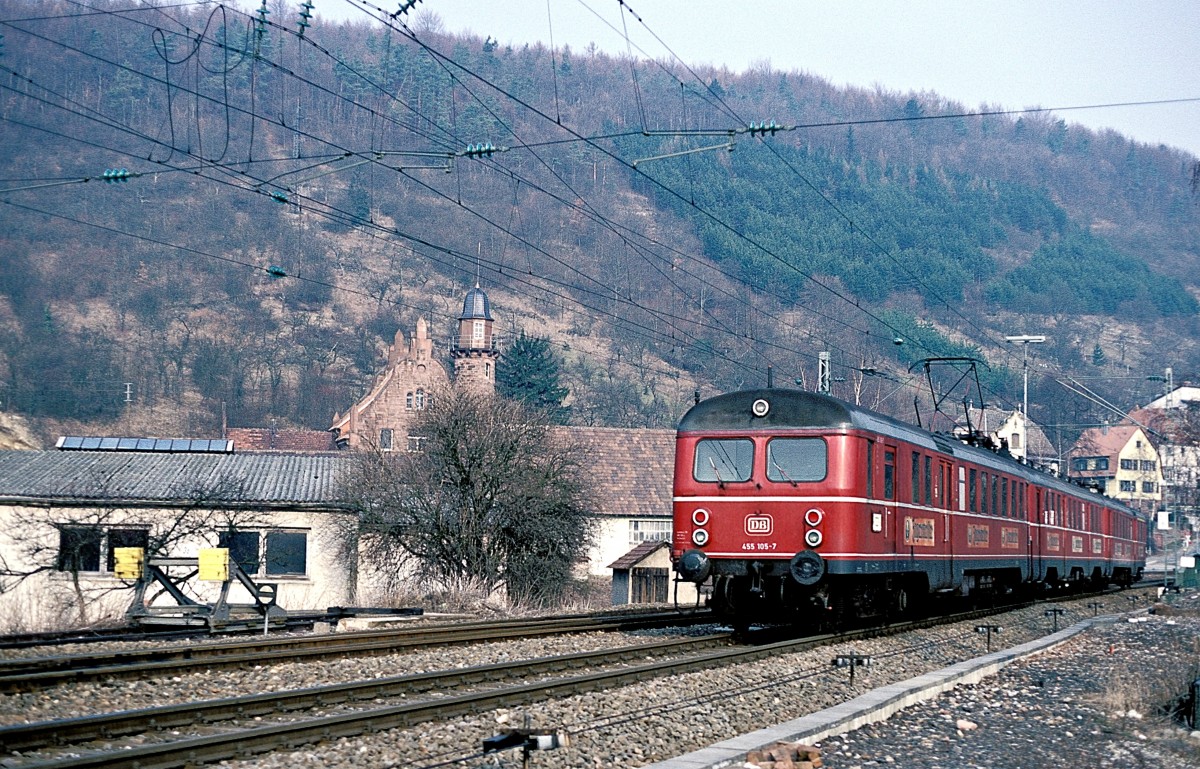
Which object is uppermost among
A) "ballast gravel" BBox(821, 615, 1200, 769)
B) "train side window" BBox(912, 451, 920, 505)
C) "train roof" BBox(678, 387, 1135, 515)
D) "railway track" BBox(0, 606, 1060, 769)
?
"train roof" BBox(678, 387, 1135, 515)

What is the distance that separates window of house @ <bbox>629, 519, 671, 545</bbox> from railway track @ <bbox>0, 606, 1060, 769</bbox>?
131 feet

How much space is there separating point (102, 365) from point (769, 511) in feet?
342

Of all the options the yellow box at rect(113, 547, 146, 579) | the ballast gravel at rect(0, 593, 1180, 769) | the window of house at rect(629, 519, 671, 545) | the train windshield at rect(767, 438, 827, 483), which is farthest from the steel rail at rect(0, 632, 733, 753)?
the window of house at rect(629, 519, 671, 545)

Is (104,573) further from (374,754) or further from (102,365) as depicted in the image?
(102,365)

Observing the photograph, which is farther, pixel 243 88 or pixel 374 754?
pixel 243 88

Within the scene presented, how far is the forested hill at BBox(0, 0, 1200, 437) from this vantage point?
11725 cm

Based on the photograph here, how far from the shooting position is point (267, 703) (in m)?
10.4

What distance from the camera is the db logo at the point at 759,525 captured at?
55.5ft

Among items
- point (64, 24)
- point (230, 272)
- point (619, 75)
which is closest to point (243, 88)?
point (64, 24)

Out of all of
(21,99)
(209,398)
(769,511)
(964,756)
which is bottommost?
(964,756)

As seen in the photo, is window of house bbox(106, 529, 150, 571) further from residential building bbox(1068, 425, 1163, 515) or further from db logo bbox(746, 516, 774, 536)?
residential building bbox(1068, 425, 1163, 515)

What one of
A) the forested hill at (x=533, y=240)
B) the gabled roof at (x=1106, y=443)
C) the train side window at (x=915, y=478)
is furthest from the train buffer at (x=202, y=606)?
the gabled roof at (x=1106, y=443)

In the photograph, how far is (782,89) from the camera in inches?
7392

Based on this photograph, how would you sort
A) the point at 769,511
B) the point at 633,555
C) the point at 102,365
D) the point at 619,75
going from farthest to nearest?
the point at 619,75
the point at 102,365
the point at 633,555
the point at 769,511
